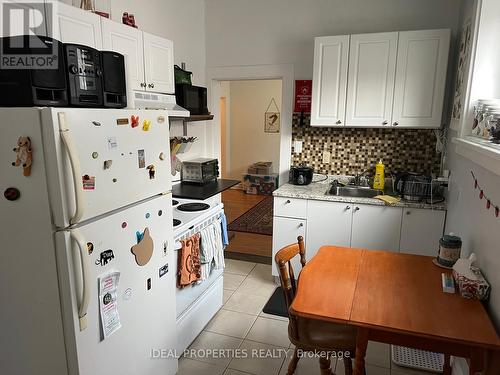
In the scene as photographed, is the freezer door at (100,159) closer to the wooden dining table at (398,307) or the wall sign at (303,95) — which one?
the wooden dining table at (398,307)

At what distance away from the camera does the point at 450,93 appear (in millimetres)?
3016

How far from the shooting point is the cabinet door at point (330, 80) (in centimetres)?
306

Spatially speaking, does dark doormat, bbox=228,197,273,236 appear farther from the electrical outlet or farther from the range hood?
the range hood

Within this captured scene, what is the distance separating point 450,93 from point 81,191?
304 cm

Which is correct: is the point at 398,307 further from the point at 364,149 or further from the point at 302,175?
the point at 364,149

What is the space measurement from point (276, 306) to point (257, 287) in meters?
0.38

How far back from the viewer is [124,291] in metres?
1.63

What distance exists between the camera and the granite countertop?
2.82 metres

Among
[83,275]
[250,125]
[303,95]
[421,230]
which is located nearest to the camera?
[83,275]

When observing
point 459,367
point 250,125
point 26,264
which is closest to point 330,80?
point 459,367

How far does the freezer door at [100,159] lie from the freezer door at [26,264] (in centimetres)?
6

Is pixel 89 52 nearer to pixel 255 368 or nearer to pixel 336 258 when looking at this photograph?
pixel 336 258

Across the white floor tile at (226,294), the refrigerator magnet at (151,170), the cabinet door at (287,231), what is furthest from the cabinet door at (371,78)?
the refrigerator magnet at (151,170)

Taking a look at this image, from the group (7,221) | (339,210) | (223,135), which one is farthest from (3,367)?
(223,135)
